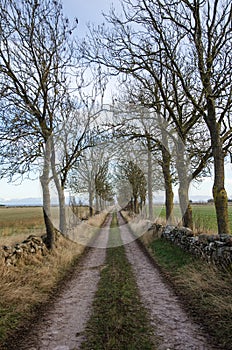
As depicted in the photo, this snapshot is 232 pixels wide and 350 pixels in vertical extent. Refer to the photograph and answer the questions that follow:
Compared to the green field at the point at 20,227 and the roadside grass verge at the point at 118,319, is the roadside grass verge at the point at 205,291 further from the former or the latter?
the green field at the point at 20,227

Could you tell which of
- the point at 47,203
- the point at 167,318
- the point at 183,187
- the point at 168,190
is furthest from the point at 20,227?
the point at 167,318

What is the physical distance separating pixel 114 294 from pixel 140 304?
37.5 inches

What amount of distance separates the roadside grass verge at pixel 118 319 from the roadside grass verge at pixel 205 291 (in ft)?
3.51

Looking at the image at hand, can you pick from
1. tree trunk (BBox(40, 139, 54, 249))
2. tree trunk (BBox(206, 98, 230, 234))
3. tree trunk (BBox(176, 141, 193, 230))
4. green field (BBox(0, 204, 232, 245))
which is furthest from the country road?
tree trunk (BBox(176, 141, 193, 230))

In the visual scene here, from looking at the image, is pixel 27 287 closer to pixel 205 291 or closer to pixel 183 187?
pixel 205 291

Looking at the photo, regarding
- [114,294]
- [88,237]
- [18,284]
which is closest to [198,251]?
[114,294]

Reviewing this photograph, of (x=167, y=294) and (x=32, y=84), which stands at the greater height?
(x=32, y=84)

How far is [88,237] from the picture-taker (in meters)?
19.0

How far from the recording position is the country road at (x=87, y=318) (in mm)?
4656

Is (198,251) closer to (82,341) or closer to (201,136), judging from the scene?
(82,341)

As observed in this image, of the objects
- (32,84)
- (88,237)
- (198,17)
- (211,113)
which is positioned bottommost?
(88,237)

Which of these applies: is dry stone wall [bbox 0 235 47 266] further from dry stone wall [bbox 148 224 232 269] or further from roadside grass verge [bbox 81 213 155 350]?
dry stone wall [bbox 148 224 232 269]

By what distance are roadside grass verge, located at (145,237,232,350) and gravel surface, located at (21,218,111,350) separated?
222cm

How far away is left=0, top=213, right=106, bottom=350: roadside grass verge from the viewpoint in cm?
543
